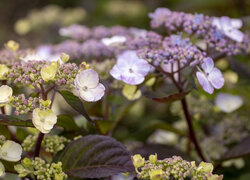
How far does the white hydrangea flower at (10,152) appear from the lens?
0.69m

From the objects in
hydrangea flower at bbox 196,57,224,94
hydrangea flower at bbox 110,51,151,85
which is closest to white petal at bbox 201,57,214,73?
hydrangea flower at bbox 196,57,224,94

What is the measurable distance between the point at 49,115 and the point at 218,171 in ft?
1.68

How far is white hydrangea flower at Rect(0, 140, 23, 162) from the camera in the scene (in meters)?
0.69

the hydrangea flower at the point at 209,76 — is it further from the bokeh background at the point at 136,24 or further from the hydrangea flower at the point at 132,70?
the bokeh background at the point at 136,24

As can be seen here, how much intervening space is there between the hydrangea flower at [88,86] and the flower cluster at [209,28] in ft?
0.87

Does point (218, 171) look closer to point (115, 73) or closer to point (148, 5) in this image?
point (115, 73)

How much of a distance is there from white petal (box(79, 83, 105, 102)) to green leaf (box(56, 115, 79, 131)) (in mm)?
100

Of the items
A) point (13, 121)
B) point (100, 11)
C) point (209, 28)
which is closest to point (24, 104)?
point (13, 121)

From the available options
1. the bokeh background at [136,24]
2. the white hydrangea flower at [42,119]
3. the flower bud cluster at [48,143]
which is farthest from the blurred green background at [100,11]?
the white hydrangea flower at [42,119]

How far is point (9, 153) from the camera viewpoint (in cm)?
69

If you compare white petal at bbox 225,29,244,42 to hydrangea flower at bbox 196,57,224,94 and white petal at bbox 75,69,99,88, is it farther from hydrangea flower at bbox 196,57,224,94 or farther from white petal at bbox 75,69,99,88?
white petal at bbox 75,69,99,88

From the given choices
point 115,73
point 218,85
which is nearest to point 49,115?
point 115,73

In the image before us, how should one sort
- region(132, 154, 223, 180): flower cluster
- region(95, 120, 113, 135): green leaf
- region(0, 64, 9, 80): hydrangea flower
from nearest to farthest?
region(132, 154, 223, 180): flower cluster < region(0, 64, 9, 80): hydrangea flower < region(95, 120, 113, 135): green leaf

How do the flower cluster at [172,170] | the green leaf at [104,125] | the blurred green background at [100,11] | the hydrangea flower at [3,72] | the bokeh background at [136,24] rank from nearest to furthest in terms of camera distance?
the flower cluster at [172,170] → the hydrangea flower at [3,72] → the green leaf at [104,125] → the bokeh background at [136,24] → the blurred green background at [100,11]
